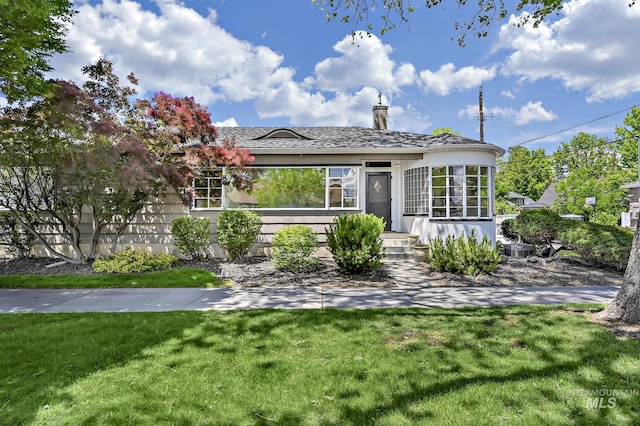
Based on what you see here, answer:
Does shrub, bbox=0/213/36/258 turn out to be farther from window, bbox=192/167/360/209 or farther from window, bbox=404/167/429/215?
window, bbox=404/167/429/215

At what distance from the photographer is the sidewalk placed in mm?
5301

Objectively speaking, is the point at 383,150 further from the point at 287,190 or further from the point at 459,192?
the point at 287,190

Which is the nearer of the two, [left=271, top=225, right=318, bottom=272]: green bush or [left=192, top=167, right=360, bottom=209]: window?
[left=271, top=225, right=318, bottom=272]: green bush

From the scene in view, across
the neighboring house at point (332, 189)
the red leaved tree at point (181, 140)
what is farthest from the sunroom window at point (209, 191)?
the red leaved tree at point (181, 140)

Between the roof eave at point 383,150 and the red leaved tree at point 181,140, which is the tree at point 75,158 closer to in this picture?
the red leaved tree at point 181,140

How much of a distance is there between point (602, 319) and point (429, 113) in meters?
26.8

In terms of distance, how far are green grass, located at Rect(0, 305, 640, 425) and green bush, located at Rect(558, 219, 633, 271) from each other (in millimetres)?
4900

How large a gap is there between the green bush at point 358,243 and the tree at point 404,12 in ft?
13.4

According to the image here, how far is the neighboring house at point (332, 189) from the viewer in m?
10.4

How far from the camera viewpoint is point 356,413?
2322 mm

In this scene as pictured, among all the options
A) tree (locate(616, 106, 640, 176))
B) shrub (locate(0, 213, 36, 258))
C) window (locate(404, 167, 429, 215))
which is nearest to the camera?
shrub (locate(0, 213, 36, 258))

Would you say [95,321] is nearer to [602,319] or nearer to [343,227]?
[343,227]

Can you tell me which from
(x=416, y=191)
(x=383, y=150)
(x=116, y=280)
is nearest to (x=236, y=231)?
(x=116, y=280)

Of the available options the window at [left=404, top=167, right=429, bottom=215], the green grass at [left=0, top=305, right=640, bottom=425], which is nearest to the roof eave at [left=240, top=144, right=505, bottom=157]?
the window at [left=404, top=167, right=429, bottom=215]
